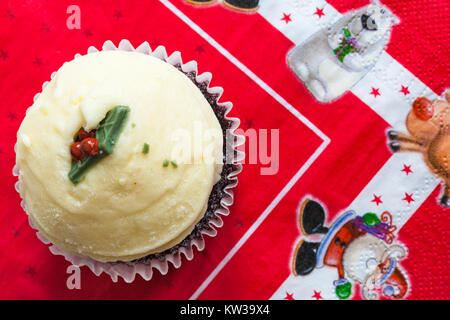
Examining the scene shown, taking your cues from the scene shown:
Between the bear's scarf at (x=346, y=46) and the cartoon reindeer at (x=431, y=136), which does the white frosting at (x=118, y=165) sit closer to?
the bear's scarf at (x=346, y=46)

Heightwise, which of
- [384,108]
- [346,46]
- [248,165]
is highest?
[346,46]

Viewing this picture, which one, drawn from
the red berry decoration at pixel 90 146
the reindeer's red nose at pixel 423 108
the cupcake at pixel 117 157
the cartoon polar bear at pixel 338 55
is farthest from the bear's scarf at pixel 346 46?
the red berry decoration at pixel 90 146

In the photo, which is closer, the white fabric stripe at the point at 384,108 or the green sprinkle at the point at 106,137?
the green sprinkle at the point at 106,137

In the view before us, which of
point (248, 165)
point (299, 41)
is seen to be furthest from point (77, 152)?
point (299, 41)

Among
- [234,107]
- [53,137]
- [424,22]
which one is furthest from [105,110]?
[424,22]

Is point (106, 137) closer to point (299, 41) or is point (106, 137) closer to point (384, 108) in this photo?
point (299, 41)

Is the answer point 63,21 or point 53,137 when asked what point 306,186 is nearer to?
point 53,137

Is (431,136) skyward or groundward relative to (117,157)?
skyward

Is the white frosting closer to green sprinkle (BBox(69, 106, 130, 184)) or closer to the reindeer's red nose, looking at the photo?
green sprinkle (BBox(69, 106, 130, 184))
